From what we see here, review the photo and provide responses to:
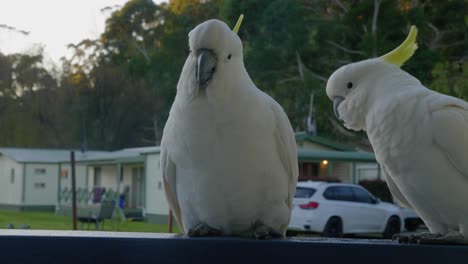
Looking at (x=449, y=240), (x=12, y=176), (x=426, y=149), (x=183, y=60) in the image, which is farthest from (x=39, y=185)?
(x=449, y=240)

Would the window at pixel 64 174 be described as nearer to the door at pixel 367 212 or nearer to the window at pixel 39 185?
Result: the window at pixel 39 185

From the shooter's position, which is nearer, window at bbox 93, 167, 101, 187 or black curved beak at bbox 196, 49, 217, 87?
black curved beak at bbox 196, 49, 217, 87

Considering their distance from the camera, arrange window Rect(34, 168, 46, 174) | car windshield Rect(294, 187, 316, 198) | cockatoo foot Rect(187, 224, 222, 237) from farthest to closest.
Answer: window Rect(34, 168, 46, 174) < car windshield Rect(294, 187, 316, 198) < cockatoo foot Rect(187, 224, 222, 237)

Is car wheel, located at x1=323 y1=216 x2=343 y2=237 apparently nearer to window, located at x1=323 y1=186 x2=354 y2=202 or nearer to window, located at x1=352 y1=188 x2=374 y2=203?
window, located at x1=323 y1=186 x2=354 y2=202

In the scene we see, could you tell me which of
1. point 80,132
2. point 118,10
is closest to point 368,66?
point 118,10

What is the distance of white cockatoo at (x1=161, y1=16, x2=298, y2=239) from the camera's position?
87.1 inches

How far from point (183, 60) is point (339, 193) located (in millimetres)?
7406

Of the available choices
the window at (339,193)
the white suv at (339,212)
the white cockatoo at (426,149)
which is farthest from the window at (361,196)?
the white cockatoo at (426,149)

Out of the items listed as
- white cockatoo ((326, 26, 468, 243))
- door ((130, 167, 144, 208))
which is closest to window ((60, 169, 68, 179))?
door ((130, 167, 144, 208))

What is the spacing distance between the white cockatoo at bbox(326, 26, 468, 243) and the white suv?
894cm

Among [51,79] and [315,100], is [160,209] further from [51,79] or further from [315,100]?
[51,79]

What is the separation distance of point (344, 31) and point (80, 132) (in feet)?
53.7

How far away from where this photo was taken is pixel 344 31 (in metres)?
16.5

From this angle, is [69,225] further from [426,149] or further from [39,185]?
[426,149]
